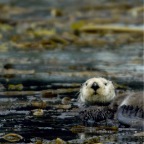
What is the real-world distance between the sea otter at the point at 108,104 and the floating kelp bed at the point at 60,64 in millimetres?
136

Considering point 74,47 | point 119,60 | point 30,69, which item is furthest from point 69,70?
point 74,47

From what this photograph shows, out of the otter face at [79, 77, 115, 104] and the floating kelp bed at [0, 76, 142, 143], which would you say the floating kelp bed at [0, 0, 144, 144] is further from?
the otter face at [79, 77, 115, 104]

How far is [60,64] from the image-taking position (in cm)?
1355

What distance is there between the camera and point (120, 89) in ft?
35.0

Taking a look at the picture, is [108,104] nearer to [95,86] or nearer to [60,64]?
[95,86]

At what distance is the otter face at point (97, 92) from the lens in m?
8.80

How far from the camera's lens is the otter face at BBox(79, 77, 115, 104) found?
8.80 metres

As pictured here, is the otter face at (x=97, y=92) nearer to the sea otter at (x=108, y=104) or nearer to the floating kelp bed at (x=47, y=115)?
the sea otter at (x=108, y=104)

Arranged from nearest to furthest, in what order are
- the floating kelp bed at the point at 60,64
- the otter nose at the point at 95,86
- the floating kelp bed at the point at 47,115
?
the floating kelp bed at the point at 47,115 → the floating kelp bed at the point at 60,64 → the otter nose at the point at 95,86

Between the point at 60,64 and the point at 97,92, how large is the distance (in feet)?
15.6

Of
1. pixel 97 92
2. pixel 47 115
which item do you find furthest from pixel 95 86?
pixel 47 115

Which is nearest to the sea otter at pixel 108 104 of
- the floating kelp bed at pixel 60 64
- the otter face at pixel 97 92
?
the otter face at pixel 97 92

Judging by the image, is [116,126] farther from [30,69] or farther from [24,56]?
[24,56]

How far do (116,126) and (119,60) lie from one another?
20.9 ft
